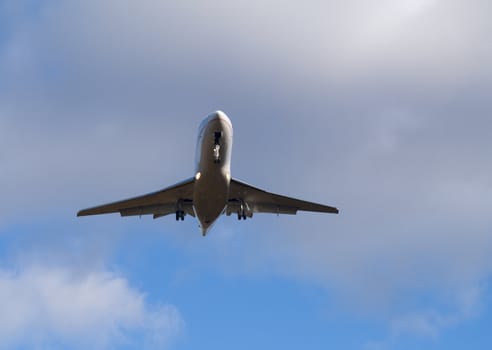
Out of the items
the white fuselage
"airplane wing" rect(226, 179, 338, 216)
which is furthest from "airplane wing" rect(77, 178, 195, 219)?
the white fuselage

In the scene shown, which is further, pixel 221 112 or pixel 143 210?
pixel 143 210

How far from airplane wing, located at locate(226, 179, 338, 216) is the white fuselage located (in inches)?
169

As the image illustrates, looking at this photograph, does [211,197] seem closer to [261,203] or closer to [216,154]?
[216,154]

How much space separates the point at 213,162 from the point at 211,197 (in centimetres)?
309

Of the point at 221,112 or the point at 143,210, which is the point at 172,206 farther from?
Result: the point at 221,112

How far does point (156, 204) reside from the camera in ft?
222

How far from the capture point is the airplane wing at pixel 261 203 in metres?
65.6

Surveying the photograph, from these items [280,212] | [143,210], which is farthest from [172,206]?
[280,212]

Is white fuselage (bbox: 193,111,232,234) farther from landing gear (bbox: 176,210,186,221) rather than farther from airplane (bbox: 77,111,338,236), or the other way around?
landing gear (bbox: 176,210,186,221)

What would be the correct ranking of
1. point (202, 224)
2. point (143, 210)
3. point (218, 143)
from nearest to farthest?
1. point (218, 143)
2. point (202, 224)
3. point (143, 210)

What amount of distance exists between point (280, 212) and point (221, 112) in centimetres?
1317

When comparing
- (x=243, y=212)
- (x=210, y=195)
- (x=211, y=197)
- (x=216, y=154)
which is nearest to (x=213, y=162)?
(x=216, y=154)

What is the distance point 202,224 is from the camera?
211ft

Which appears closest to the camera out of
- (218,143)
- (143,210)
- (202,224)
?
(218,143)
